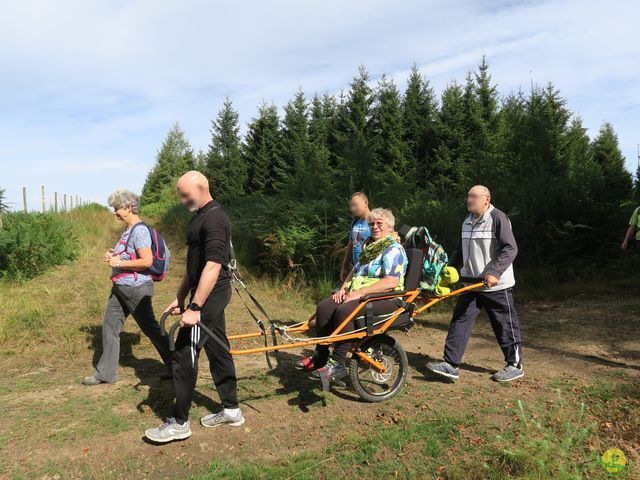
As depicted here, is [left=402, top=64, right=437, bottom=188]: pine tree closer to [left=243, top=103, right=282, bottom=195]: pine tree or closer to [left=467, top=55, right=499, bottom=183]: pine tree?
[left=467, top=55, right=499, bottom=183]: pine tree

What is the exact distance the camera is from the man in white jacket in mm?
4836

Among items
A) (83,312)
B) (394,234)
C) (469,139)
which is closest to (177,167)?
(469,139)

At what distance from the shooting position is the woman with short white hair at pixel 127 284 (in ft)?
15.8

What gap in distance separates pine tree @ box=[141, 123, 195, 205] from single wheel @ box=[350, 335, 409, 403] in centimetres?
4646

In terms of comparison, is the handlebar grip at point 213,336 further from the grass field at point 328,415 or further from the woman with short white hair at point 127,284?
the woman with short white hair at point 127,284

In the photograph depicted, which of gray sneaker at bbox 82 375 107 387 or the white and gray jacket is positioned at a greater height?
the white and gray jacket

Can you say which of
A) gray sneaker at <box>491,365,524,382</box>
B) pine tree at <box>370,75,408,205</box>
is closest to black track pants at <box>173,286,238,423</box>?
gray sneaker at <box>491,365,524,382</box>

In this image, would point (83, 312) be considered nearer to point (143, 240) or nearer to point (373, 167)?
point (143, 240)

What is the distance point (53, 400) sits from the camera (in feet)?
15.3

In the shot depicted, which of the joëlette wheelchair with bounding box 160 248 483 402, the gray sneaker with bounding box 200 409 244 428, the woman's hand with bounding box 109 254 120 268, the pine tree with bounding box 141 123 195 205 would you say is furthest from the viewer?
the pine tree with bounding box 141 123 195 205

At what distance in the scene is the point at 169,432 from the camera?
3.68 m

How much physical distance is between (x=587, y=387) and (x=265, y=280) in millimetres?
6764

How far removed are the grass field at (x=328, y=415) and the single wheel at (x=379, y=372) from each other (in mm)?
129

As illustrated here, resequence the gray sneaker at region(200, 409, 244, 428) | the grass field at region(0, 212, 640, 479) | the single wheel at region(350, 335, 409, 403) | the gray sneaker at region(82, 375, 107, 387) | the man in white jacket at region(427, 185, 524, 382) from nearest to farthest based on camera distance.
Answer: the grass field at region(0, 212, 640, 479) → the gray sneaker at region(200, 409, 244, 428) → the single wheel at region(350, 335, 409, 403) → the man in white jacket at region(427, 185, 524, 382) → the gray sneaker at region(82, 375, 107, 387)
